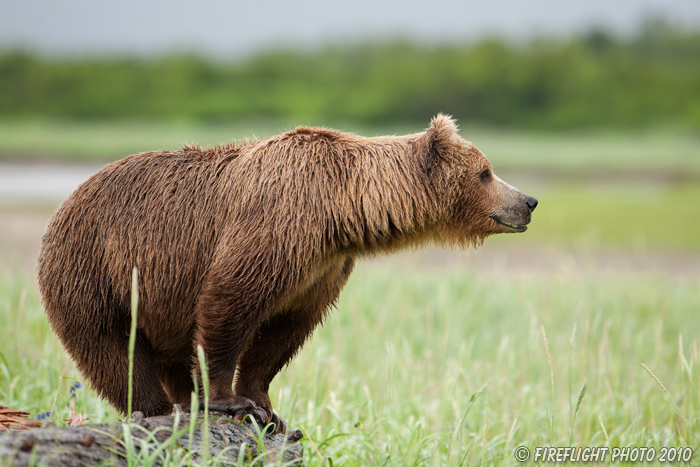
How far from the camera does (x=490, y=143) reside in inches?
1416

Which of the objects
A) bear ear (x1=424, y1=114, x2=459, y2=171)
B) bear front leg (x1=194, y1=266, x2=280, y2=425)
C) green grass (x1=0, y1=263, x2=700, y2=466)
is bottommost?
green grass (x1=0, y1=263, x2=700, y2=466)

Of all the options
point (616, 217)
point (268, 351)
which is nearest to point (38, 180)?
point (616, 217)

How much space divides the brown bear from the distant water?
1403 centimetres

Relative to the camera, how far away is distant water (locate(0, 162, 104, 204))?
19.6m

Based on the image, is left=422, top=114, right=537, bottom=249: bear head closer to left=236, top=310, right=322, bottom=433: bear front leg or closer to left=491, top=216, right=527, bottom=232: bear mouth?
left=491, top=216, right=527, bottom=232: bear mouth

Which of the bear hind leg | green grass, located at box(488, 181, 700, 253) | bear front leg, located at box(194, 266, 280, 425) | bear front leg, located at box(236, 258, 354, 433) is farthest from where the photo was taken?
green grass, located at box(488, 181, 700, 253)

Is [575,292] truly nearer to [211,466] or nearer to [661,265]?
[211,466]

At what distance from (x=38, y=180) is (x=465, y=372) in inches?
889

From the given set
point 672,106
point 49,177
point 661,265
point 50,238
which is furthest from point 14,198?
point 672,106

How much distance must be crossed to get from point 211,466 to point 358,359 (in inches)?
133

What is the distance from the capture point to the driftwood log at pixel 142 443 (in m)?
2.14

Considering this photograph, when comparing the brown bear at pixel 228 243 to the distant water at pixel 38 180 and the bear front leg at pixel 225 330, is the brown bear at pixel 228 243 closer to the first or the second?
the bear front leg at pixel 225 330

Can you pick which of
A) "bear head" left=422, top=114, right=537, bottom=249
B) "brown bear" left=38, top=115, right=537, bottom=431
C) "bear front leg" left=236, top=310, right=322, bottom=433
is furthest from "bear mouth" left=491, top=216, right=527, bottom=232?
"bear front leg" left=236, top=310, right=322, bottom=433

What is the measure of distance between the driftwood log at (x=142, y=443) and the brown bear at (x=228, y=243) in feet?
0.61
